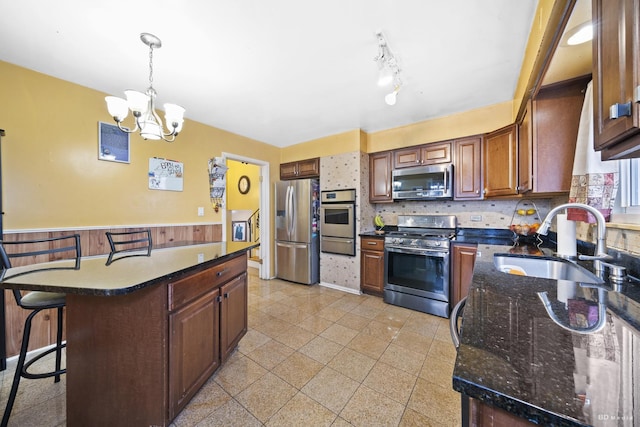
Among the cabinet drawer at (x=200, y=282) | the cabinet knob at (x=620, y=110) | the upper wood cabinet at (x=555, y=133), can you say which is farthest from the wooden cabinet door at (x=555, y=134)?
the cabinet drawer at (x=200, y=282)

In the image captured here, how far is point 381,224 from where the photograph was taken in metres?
3.50

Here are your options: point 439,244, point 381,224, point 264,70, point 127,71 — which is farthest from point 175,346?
point 381,224

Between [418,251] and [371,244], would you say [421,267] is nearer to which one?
[418,251]

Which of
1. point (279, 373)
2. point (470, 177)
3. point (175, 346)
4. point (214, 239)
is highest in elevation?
point (470, 177)

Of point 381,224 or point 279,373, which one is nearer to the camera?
point 279,373

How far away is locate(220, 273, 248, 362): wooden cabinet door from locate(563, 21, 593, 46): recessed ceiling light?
245 centimetres

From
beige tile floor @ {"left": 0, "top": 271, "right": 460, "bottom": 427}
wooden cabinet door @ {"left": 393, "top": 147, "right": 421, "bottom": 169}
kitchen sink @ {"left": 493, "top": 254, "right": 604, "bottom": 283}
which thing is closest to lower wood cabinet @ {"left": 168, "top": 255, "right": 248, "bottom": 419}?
beige tile floor @ {"left": 0, "top": 271, "right": 460, "bottom": 427}

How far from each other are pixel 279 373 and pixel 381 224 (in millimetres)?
2388

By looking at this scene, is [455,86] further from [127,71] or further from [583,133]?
[127,71]

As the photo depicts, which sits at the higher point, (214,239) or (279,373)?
(214,239)

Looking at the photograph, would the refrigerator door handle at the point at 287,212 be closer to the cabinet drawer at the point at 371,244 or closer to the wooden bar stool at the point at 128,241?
the cabinet drawer at the point at 371,244

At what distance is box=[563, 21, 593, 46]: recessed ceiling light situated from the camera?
3.58 ft

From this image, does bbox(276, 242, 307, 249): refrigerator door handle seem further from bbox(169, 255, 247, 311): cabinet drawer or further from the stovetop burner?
bbox(169, 255, 247, 311): cabinet drawer

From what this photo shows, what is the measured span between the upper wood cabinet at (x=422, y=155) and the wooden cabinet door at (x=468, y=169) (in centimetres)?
12
